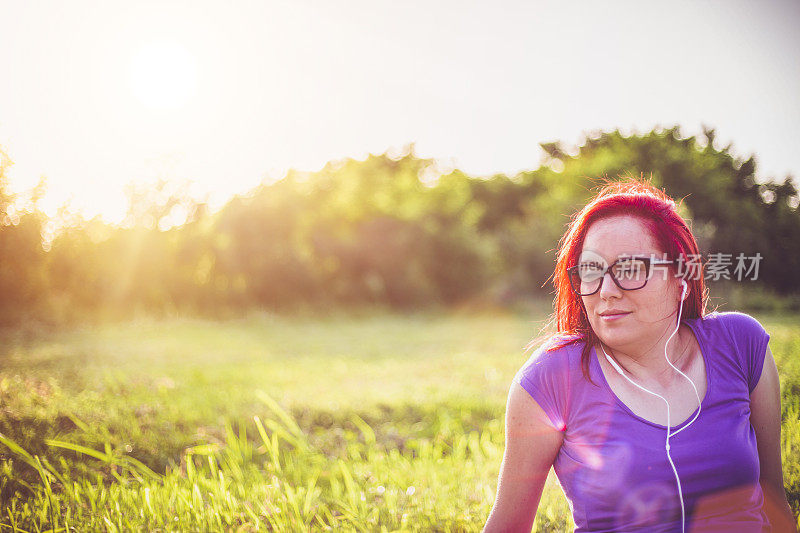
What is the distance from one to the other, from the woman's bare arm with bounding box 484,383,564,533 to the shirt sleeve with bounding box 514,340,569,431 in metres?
0.02

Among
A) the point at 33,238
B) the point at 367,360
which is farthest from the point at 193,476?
the point at 367,360

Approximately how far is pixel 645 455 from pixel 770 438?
575mm

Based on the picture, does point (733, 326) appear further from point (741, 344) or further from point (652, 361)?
point (652, 361)

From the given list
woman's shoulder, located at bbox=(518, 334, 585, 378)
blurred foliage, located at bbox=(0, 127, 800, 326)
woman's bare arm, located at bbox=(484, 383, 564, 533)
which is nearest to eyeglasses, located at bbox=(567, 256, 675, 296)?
woman's shoulder, located at bbox=(518, 334, 585, 378)

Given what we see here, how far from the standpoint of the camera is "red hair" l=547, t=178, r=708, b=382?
1.70 meters

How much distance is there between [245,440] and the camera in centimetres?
372

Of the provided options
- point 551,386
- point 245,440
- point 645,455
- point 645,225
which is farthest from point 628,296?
point 245,440

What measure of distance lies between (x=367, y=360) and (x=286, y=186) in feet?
38.4

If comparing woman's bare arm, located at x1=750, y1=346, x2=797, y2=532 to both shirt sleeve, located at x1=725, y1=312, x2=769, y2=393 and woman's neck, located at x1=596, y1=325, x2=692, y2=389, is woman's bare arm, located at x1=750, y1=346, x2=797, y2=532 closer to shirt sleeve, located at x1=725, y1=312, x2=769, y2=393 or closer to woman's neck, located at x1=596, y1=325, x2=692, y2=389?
shirt sleeve, located at x1=725, y1=312, x2=769, y2=393

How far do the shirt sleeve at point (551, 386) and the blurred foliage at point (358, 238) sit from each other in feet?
4.74

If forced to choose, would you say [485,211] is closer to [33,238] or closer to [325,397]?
[325,397]

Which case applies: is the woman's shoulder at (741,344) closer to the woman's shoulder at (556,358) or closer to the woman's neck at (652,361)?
the woman's neck at (652,361)

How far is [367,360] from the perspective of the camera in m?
8.70

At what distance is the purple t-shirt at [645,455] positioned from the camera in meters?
1.53
